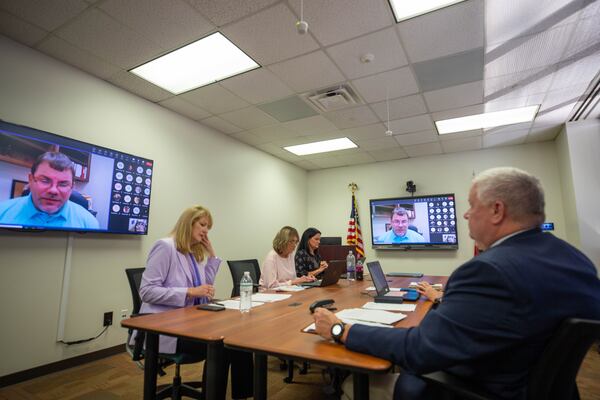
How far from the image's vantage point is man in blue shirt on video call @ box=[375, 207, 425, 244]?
5.53m

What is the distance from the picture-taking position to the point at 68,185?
2664mm

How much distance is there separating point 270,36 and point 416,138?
3114mm

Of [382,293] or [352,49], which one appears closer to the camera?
[382,293]

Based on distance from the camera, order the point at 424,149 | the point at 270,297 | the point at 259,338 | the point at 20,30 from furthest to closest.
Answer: the point at 424,149 < the point at 20,30 < the point at 270,297 < the point at 259,338

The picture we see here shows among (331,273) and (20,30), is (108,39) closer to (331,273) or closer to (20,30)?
Answer: (20,30)

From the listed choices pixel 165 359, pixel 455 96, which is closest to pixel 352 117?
pixel 455 96

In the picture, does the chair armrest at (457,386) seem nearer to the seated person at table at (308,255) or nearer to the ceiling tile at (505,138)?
the seated person at table at (308,255)

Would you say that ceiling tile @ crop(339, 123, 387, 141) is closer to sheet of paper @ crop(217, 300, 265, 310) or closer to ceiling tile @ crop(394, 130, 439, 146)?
ceiling tile @ crop(394, 130, 439, 146)

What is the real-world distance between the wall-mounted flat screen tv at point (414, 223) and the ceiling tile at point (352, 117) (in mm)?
2112

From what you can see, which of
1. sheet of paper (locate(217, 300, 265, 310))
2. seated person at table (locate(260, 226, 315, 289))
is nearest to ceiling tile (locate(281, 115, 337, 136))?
seated person at table (locate(260, 226, 315, 289))

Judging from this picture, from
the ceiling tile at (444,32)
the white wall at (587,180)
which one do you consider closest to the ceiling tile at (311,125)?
the ceiling tile at (444,32)

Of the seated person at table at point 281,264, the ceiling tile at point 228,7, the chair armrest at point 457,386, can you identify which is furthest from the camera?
the seated person at table at point 281,264

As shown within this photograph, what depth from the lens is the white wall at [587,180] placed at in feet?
13.0

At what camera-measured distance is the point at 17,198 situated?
7.78 feet
